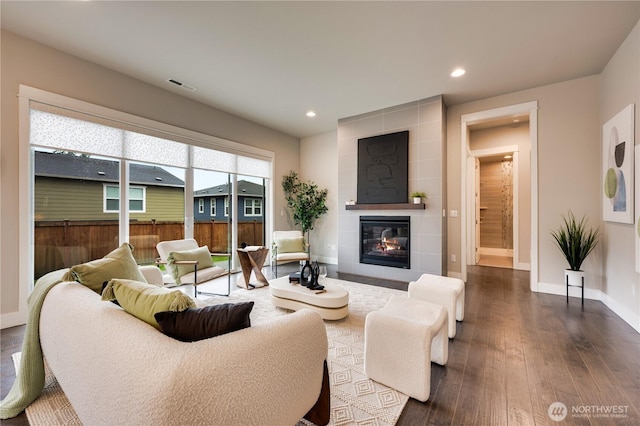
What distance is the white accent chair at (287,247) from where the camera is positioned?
4.56 m

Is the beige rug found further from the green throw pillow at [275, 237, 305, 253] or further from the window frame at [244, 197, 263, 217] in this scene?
the window frame at [244, 197, 263, 217]

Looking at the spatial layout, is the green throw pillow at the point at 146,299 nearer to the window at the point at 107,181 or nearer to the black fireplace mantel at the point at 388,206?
the window at the point at 107,181

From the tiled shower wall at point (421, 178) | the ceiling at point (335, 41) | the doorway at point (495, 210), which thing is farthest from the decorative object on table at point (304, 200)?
the doorway at point (495, 210)

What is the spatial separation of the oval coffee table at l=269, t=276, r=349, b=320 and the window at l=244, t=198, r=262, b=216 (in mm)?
2703

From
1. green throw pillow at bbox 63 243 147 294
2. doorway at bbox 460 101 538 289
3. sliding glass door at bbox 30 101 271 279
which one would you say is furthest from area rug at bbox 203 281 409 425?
doorway at bbox 460 101 538 289

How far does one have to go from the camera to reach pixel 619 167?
9.30 ft

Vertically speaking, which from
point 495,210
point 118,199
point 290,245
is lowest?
point 290,245

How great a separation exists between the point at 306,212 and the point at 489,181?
4734 mm

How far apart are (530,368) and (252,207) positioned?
16.1 ft

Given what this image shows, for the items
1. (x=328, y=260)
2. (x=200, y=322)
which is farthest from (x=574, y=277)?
(x=200, y=322)

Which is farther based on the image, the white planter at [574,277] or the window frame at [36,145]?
the white planter at [574,277]

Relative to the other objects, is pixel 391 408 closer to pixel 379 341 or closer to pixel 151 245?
pixel 379 341

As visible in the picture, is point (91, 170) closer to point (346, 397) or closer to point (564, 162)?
point (346, 397)

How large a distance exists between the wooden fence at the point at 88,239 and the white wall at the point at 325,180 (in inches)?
102
